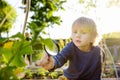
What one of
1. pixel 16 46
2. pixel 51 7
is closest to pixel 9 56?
pixel 16 46

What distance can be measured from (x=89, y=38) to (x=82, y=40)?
5 cm

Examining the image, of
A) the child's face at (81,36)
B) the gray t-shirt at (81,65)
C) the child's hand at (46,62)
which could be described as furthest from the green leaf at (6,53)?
the gray t-shirt at (81,65)

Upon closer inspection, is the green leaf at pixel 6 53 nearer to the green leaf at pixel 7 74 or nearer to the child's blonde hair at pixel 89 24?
the green leaf at pixel 7 74

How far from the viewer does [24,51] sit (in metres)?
0.47

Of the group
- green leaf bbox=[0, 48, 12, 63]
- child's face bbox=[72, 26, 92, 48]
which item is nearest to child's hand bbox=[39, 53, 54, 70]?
child's face bbox=[72, 26, 92, 48]

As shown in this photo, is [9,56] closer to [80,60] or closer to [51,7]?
[80,60]

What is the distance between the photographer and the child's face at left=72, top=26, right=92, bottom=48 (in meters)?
1.46

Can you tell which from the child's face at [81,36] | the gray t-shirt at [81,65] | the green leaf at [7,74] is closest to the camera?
the green leaf at [7,74]

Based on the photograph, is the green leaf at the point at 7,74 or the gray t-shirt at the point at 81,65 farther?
the gray t-shirt at the point at 81,65

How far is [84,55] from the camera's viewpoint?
1.63m

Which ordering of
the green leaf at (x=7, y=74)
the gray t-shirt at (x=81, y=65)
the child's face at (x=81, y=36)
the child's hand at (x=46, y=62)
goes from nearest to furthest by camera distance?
the green leaf at (x=7, y=74)
the child's hand at (x=46, y=62)
the child's face at (x=81, y=36)
the gray t-shirt at (x=81, y=65)

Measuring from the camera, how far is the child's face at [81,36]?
4.78ft

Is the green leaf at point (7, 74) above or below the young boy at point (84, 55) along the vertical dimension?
above

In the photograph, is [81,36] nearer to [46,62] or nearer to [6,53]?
[46,62]
